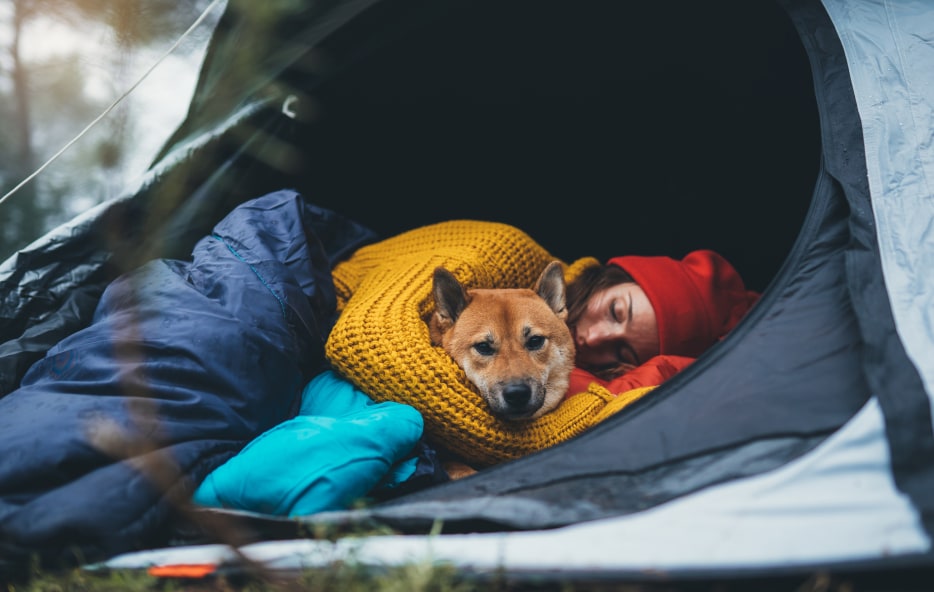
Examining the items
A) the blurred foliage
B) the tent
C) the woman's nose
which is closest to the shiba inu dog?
the woman's nose

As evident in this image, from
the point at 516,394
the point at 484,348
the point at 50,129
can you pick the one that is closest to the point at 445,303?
the point at 484,348

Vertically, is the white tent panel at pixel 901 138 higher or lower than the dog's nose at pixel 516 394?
higher

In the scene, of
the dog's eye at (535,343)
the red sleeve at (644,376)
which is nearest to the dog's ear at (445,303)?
the dog's eye at (535,343)

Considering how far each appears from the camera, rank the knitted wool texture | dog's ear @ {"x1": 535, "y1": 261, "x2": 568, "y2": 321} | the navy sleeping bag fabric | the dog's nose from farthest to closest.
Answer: dog's ear @ {"x1": 535, "y1": 261, "x2": 568, "y2": 321} → the dog's nose → the knitted wool texture → the navy sleeping bag fabric

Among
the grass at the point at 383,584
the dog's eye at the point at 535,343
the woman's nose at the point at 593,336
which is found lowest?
the grass at the point at 383,584

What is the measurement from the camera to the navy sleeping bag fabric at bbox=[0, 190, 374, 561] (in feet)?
5.08

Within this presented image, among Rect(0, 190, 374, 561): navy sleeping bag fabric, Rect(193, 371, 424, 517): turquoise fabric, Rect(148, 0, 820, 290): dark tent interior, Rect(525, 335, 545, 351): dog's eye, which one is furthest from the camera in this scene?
Rect(148, 0, 820, 290): dark tent interior

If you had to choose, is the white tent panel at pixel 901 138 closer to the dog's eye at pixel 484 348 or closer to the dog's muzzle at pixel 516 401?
the dog's muzzle at pixel 516 401

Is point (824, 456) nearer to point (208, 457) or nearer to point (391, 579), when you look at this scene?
point (391, 579)

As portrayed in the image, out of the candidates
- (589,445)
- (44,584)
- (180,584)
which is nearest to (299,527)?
(180,584)

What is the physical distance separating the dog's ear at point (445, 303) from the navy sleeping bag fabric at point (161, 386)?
1.43 feet

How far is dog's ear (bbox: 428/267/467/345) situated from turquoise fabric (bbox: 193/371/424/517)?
2.33 ft

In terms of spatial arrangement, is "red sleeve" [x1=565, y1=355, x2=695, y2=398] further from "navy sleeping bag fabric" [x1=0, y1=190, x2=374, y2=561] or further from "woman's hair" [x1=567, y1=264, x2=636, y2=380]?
"navy sleeping bag fabric" [x1=0, y1=190, x2=374, y2=561]

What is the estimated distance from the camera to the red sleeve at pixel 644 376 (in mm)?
2477
